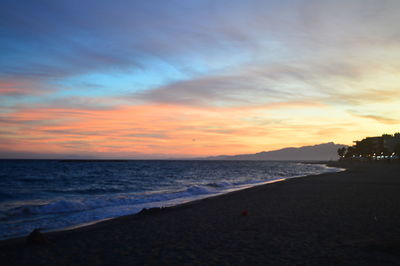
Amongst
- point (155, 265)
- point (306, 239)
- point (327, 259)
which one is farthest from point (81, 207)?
point (327, 259)

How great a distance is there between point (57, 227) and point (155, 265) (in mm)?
7295

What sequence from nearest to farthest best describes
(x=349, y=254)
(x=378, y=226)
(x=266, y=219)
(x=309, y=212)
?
(x=349, y=254)
(x=378, y=226)
(x=266, y=219)
(x=309, y=212)

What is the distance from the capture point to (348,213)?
12773 mm

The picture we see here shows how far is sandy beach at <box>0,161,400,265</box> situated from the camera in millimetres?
7242

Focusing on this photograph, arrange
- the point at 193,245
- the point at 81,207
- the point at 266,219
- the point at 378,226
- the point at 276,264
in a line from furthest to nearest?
the point at 81,207 → the point at 266,219 → the point at 378,226 → the point at 193,245 → the point at 276,264

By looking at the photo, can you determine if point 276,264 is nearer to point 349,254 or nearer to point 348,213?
point 349,254

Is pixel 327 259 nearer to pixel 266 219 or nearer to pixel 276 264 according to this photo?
pixel 276 264

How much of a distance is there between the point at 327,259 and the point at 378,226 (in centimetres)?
455

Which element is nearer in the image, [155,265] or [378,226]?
[155,265]

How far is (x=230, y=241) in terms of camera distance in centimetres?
881

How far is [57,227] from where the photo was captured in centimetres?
1220

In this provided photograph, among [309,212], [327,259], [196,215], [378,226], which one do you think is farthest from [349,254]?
[196,215]

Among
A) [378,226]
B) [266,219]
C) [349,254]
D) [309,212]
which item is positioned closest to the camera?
[349,254]

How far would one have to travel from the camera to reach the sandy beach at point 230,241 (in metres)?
7.24
